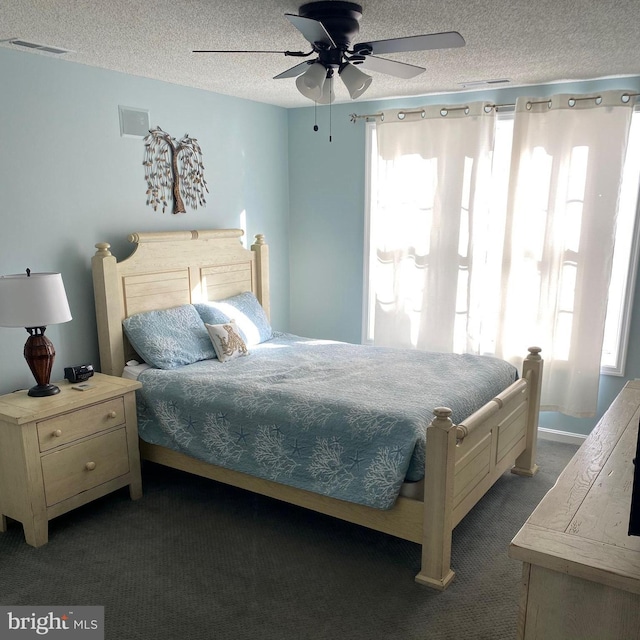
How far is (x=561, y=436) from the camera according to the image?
418 centimetres

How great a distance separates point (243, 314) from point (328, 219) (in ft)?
4.13

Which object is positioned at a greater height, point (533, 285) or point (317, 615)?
point (533, 285)

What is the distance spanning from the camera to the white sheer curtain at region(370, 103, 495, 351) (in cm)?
417

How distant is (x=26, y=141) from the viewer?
3.10 metres

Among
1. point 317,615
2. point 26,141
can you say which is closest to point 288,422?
point 317,615

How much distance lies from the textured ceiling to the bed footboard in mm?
1623

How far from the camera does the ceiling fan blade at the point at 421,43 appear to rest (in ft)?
7.27

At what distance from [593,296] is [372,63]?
7.30 ft

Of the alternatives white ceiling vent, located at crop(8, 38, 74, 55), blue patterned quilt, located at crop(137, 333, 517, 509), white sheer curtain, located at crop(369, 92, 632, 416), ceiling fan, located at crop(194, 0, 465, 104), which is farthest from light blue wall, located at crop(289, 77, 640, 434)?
white ceiling vent, located at crop(8, 38, 74, 55)

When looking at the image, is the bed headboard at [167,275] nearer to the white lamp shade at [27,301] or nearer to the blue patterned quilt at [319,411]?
the blue patterned quilt at [319,411]

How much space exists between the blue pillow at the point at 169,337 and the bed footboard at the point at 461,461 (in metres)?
1.73

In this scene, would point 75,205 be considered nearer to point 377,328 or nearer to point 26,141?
point 26,141

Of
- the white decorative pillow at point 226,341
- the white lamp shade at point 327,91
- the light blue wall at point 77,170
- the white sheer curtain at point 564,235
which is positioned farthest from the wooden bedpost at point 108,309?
the white sheer curtain at point 564,235

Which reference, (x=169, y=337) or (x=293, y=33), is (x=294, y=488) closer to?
(x=169, y=337)
